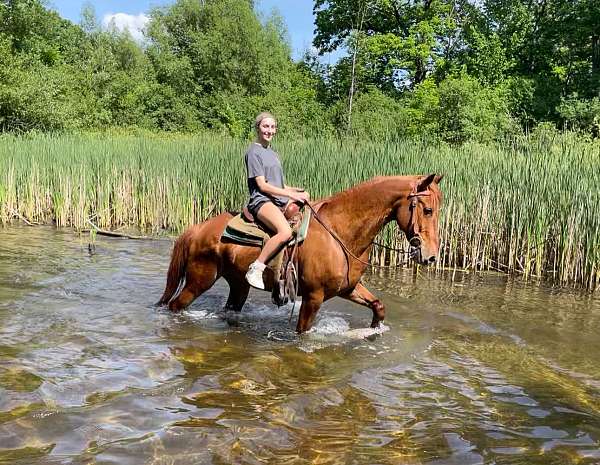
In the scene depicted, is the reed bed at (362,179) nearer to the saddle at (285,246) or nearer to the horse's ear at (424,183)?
the saddle at (285,246)

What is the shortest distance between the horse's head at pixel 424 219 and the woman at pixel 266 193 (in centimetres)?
96

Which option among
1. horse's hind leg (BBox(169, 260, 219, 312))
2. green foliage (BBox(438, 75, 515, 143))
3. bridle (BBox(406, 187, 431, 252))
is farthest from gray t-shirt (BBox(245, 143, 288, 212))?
green foliage (BBox(438, 75, 515, 143))

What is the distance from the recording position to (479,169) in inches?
378

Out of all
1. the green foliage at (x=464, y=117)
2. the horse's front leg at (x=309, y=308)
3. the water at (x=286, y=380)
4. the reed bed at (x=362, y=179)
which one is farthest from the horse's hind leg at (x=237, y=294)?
the green foliage at (x=464, y=117)

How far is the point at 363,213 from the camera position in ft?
17.2

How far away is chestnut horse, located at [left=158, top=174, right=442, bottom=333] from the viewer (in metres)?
4.90

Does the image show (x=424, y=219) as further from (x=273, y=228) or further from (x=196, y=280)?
(x=196, y=280)

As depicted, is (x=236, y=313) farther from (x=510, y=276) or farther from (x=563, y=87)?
(x=563, y=87)

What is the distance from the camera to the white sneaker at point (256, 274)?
5094 millimetres

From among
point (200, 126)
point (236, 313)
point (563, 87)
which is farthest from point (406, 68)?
point (236, 313)

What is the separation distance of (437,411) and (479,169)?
252 inches

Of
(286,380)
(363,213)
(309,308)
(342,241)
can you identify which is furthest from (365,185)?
(286,380)

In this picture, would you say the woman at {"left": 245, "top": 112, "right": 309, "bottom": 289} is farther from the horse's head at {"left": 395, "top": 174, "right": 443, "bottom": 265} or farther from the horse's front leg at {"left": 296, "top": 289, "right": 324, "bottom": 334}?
the horse's head at {"left": 395, "top": 174, "right": 443, "bottom": 265}

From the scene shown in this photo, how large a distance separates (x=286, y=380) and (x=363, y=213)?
169 centimetres
